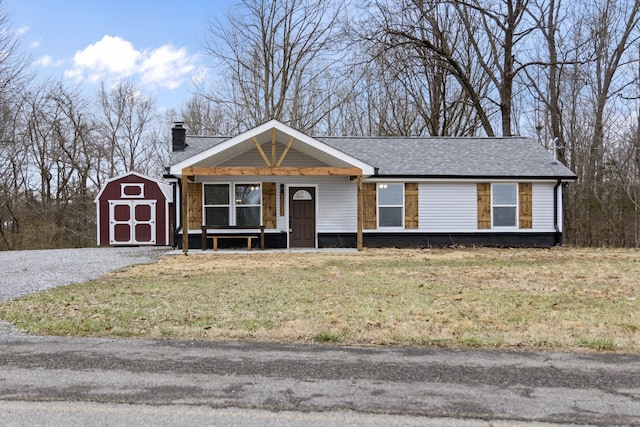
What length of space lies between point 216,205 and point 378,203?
5.48 metres

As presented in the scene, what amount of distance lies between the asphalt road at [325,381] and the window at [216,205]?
1220 centimetres

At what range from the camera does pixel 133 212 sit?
21.6 meters

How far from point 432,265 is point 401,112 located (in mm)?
18882

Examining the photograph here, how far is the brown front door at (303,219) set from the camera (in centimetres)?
1770

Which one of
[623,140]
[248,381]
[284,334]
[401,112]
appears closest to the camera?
[248,381]

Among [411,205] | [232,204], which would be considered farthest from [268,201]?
[411,205]

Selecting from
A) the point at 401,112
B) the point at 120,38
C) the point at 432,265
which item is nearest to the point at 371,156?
the point at 432,265

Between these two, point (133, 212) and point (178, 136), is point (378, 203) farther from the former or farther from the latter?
point (133, 212)

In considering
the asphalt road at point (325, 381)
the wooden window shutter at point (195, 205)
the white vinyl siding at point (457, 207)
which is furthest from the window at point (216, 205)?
the asphalt road at point (325, 381)

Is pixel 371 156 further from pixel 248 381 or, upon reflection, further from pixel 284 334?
pixel 248 381

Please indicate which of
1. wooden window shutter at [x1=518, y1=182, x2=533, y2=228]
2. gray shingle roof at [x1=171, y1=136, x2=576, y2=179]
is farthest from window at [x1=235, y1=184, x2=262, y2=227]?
wooden window shutter at [x1=518, y1=182, x2=533, y2=228]

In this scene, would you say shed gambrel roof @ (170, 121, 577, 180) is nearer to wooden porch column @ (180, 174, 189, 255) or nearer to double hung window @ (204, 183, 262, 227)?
wooden porch column @ (180, 174, 189, 255)

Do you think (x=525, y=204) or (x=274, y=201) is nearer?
(x=274, y=201)

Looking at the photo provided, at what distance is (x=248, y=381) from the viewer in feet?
13.5
